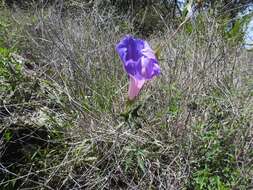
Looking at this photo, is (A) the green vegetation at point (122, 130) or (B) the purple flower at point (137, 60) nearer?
(B) the purple flower at point (137, 60)

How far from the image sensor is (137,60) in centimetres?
154

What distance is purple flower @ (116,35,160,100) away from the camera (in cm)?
153

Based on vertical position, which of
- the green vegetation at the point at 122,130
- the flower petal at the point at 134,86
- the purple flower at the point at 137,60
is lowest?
the green vegetation at the point at 122,130

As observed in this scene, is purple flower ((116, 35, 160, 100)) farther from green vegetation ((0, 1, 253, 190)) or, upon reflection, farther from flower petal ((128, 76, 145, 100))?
green vegetation ((0, 1, 253, 190))

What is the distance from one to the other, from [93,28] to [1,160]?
5.59 ft

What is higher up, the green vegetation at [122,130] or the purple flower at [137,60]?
the purple flower at [137,60]

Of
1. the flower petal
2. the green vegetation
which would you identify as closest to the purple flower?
the flower petal

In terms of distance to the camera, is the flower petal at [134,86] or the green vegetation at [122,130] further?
the green vegetation at [122,130]

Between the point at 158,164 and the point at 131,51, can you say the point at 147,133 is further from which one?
the point at 131,51

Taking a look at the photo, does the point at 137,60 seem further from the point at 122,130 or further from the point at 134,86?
the point at 122,130

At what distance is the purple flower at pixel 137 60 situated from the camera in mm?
1532

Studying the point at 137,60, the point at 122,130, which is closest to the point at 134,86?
the point at 137,60

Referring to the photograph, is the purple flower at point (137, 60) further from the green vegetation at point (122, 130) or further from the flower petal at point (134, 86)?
the green vegetation at point (122, 130)

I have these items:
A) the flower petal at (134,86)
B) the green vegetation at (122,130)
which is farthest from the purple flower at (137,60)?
the green vegetation at (122,130)
